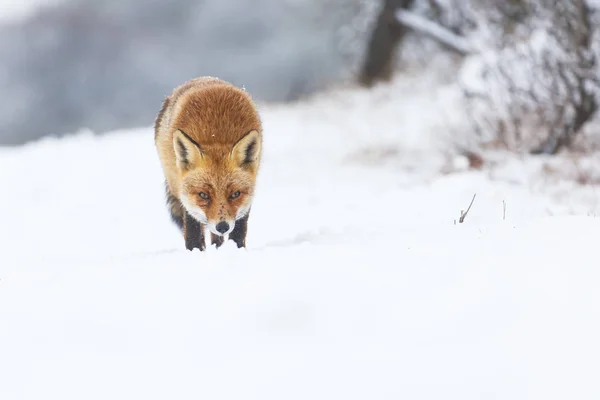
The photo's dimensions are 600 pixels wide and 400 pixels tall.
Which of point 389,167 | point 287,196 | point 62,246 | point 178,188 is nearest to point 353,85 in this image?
point 389,167

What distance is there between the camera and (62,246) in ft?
27.6

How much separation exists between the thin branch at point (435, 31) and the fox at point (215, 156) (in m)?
8.41

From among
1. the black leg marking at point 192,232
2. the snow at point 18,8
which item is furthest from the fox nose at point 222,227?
the snow at point 18,8

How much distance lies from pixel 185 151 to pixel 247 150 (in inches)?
18.1

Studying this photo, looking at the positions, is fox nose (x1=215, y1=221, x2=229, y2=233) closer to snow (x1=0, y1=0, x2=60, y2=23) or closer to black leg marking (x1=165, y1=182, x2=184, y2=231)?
black leg marking (x1=165, y1=182, x2=184, y2=231)

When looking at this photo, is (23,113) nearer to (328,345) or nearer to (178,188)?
(178,188)

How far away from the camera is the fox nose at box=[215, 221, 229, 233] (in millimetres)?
4793

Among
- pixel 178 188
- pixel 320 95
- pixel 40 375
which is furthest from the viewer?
pixel 320 95

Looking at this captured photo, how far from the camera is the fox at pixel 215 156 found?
4.90 metres

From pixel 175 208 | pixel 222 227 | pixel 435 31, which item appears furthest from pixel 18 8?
pixel 222 227

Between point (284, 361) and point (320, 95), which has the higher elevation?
point (284, 361)

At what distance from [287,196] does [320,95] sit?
25.0ft

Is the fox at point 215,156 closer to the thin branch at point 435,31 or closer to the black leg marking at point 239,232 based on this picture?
the black leg marking at point 239,232

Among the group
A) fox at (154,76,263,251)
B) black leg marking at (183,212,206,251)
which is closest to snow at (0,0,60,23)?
fox at (154,76,263,251)
